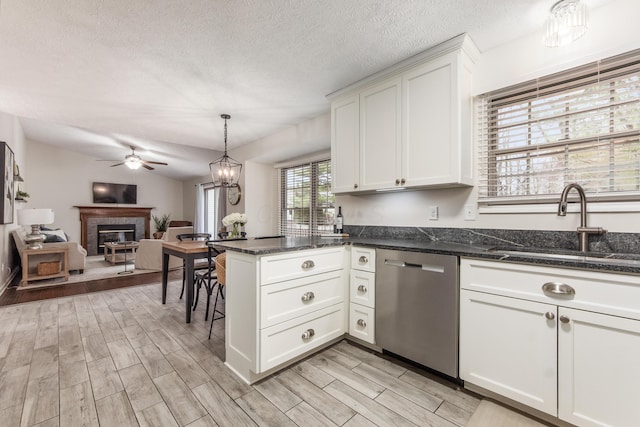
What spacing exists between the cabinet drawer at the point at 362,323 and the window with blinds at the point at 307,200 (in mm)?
1675

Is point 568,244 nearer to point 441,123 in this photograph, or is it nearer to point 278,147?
point 441,123

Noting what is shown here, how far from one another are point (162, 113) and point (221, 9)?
82.8 inches

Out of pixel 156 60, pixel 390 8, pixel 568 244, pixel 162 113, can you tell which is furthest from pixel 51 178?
pixel 568 244

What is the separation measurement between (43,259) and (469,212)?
6.32 meters

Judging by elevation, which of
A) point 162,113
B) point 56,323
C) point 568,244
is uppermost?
point 162,113

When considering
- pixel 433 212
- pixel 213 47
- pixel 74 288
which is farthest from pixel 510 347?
pixel 74 288

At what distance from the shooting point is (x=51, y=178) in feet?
23.5

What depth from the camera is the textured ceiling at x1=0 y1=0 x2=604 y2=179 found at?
169 cm

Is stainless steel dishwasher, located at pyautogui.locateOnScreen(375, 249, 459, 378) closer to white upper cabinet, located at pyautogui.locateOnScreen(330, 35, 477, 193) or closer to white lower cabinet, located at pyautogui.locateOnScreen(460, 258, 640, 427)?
white lower cabinet, located at pyautogui.locateOnScreen(460, 258, 640, 427)

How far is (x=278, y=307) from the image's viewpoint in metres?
1.87

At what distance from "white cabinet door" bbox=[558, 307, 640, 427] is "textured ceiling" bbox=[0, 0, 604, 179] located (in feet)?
5.92

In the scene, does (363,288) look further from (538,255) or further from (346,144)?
(346,144)

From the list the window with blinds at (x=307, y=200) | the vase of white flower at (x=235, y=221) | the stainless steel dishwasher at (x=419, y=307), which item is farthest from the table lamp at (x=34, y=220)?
the stainless steel dishwasher at (x=419, y=307)

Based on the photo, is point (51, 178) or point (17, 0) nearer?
point (17, 0)
